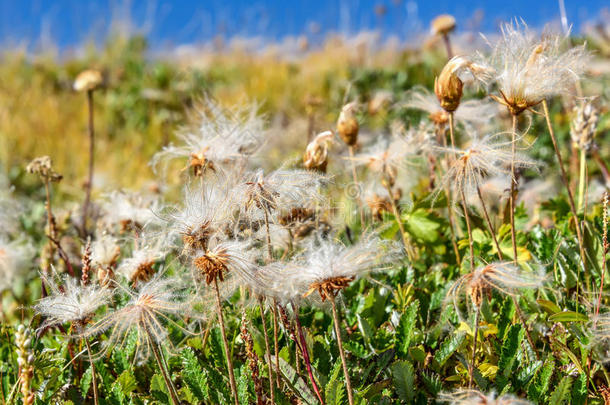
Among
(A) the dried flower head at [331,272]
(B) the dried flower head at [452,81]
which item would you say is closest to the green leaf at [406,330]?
(A) the dried flower head at [331,272]

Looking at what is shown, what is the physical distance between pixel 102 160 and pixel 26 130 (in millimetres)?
1036

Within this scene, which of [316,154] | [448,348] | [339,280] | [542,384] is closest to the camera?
[339,280]

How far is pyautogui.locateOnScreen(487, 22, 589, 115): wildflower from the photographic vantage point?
145 cm

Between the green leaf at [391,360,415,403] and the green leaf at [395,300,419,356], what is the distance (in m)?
0.16

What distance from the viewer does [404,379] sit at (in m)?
1.46

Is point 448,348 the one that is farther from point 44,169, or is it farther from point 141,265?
point 44,169

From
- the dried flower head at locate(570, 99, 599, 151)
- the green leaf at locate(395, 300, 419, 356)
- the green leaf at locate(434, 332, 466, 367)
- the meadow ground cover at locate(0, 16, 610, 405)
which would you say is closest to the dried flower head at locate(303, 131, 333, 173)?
the meadow ground cover at locate(0, 16, 610, 405)

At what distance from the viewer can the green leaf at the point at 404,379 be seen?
1.46 m

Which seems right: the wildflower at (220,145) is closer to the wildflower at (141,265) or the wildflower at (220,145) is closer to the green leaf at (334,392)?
the wildflower at (141,265)

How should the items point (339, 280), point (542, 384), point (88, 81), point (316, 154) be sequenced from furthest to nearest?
point (88, 81) < point (316, 154) < point (542, 384) < point (339, 280)

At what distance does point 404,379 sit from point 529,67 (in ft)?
2.73

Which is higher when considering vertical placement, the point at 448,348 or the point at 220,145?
the point at 220,145

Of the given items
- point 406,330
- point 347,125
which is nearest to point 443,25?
point 347,125

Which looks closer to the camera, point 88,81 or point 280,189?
point 280,189
